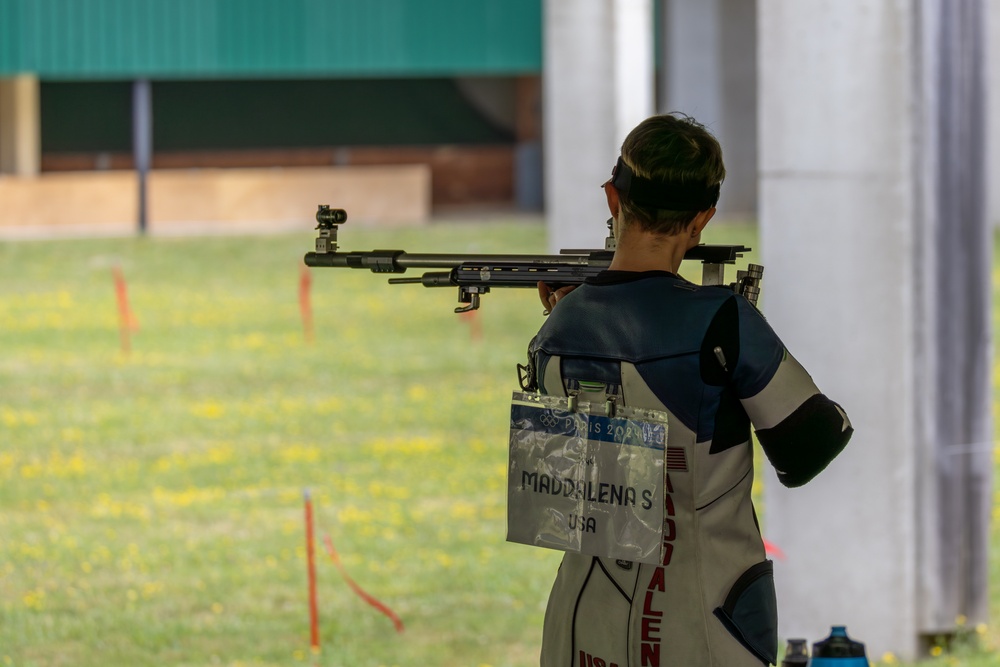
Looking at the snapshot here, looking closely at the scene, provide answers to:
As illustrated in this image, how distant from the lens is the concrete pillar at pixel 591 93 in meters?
22.2

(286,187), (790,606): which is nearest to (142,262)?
(286,187)

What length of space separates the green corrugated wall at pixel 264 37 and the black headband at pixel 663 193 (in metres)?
33.8

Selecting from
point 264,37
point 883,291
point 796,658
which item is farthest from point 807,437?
point 264,37

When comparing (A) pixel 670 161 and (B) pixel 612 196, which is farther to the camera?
(B) pixel 612 196

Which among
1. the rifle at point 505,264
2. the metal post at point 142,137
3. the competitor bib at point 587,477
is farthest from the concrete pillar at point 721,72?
the competitor bib at point 587,477

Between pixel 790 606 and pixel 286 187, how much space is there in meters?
31.5

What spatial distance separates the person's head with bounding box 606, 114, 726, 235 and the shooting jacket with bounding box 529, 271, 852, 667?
0.42ft

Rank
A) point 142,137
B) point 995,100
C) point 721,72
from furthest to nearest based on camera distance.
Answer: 1. point 721,72
2. point 142,137
3. point 995,100

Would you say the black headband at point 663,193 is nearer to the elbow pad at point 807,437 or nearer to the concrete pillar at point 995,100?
the elbow pad at point 807,437

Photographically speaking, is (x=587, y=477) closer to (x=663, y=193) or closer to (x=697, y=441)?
(x=697, y=441)

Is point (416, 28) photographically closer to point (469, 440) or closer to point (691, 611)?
point (469, 440)

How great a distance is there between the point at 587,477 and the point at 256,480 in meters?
10.00

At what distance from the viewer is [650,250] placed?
139 inches

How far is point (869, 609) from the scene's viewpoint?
25.6ft
